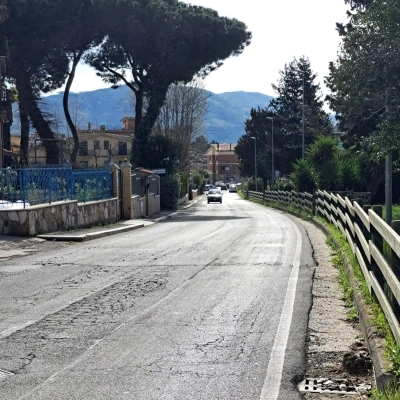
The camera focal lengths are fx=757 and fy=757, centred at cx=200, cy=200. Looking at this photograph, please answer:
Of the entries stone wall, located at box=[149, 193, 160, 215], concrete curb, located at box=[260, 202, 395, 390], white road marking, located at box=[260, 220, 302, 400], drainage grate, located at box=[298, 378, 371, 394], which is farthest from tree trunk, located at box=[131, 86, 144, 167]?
drainage grate, located at box=[298, 378, 371, 394]

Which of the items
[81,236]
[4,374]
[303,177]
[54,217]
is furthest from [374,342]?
[303,177]

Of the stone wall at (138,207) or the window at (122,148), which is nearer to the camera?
the stone wall at (138,207)

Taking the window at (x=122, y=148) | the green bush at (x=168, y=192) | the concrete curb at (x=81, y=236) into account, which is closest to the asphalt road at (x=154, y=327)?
the concrete curb at (x=81, y=236)

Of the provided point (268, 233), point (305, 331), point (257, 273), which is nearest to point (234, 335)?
point (305, 331)

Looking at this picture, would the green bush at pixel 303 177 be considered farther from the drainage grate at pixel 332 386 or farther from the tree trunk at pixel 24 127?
the drainage grate at pixel 332 386

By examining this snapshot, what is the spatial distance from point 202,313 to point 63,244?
1191cm

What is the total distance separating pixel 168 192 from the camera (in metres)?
55.3

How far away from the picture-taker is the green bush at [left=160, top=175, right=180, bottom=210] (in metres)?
54.8

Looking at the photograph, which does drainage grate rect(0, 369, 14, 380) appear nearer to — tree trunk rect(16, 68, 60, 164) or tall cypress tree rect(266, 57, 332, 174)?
tree trunk rect(16, 68, 60, 164)

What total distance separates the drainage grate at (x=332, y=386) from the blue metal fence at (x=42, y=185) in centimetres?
1649

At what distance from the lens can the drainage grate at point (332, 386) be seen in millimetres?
6219

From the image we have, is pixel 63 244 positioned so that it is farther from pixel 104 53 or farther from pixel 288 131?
pixel 288 131

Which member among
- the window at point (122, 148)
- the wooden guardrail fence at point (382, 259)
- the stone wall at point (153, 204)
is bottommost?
the stone wall at point (153, 204)

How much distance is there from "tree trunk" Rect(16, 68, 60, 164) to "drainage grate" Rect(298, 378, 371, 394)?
4548cm
